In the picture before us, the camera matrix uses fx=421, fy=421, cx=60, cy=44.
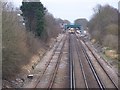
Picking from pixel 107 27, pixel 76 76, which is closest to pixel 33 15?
pixel 107 27

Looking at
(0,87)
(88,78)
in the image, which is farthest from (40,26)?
(0,87)

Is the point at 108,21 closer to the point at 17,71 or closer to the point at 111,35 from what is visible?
the point at 111,35

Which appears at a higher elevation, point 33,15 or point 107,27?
point 33,15

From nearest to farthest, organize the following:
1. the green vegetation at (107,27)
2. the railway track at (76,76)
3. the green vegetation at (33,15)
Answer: the railway track at (76,76), the green vegetation at (33,15), the green vegetation at (107,27)

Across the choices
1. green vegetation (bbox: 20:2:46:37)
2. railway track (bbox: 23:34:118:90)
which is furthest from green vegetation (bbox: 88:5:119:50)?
railway track (bbox: 23:34:118:90)

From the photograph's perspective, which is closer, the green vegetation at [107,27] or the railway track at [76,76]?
the railway track at [76,76]

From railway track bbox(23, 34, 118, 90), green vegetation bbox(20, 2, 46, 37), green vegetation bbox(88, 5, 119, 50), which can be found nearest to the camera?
railway track bbox(23, 34, 118, 90)

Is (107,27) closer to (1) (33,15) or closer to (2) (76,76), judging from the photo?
(1) (33,15)

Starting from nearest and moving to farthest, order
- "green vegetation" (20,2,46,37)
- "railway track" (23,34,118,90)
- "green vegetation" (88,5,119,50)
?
"railway track" (23,34,118,90), "green vegetation" (20,2,46,37), "green vegetation" (88,5,119,50)

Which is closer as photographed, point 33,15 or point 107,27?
point 33,15

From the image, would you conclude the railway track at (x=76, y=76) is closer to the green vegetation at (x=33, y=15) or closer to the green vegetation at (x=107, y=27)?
the green vegetation at (x=33, y=15)

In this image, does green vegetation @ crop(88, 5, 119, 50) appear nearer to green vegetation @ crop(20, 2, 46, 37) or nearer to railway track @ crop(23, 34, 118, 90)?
green vegetation @ crop(20, 2, 46, 37)

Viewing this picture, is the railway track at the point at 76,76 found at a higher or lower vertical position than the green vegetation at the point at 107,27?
lower

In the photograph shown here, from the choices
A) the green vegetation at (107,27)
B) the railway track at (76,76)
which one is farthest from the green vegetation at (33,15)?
the railway track at (76,76)
